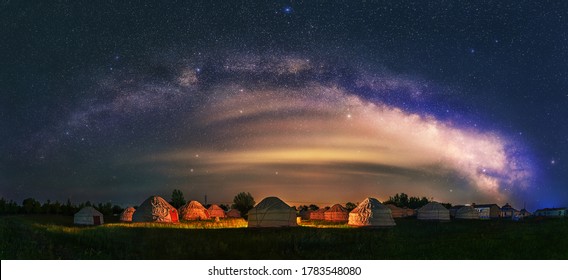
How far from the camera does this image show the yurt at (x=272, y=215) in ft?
147

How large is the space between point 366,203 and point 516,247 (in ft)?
85.4

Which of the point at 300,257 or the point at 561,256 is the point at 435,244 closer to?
the point at 561,256

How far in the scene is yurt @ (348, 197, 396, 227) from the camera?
157 ft

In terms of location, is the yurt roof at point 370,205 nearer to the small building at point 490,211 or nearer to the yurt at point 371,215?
the yurt at point 371,215

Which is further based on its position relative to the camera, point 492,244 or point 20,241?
point 492,244

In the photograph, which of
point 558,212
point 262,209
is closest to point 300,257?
point 262,209

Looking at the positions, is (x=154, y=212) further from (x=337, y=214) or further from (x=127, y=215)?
(x=337, y=214)

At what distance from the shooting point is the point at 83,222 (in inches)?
2217

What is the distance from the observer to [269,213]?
148 feet

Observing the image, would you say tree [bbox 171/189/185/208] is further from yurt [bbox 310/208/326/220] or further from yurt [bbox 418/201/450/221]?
yurt [bbox 418/201/450/221]

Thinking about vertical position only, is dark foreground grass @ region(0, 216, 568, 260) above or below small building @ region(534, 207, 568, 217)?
above

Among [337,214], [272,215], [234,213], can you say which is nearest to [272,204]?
[272,215]

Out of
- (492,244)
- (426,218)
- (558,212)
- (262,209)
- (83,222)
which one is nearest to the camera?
(492,244)

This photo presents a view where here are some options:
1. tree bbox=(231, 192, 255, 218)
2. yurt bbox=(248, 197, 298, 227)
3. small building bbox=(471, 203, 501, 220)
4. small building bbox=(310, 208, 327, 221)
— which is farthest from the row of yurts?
small building bbox=(471, 203, 501, 220)
